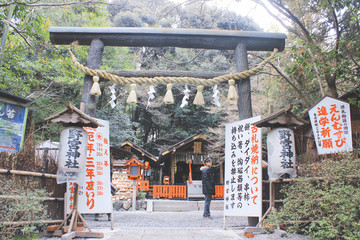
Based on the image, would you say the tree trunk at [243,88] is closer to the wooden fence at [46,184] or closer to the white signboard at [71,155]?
the white signboard at [71,155]

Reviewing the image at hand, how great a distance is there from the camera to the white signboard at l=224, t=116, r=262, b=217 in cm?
553

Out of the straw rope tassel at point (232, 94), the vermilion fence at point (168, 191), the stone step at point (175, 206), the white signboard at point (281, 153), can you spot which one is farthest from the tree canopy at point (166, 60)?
the stone step at point (175, 206)

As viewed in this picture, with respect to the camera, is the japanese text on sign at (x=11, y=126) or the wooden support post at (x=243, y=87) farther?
the japanese text on sign at (x=11, y=126)

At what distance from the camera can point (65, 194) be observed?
17.2 ft

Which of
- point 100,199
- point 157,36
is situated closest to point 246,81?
point 157,36

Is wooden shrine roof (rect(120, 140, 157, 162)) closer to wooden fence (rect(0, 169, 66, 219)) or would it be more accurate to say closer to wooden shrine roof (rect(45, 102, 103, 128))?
wooden fence (rect(0, 169, 66, 219))

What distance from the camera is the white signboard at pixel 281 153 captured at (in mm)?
4863

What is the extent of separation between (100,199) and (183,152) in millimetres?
12627

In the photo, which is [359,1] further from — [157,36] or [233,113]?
[233,113]

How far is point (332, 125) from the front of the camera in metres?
7.46

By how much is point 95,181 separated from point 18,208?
63.8 inches

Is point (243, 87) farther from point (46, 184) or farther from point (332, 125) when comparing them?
point (46, 184)

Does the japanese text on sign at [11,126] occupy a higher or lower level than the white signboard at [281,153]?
higher

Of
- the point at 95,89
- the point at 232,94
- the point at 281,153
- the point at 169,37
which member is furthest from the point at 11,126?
the point at 281,153
